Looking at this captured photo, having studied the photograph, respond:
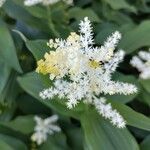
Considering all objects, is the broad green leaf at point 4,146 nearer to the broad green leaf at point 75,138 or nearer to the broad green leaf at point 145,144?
the broad green leaf at point 75,138

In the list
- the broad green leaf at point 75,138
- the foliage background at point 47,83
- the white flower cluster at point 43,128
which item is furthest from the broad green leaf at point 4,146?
the broad green leaf at point 75,138

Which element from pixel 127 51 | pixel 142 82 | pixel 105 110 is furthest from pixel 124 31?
pixel 105 110

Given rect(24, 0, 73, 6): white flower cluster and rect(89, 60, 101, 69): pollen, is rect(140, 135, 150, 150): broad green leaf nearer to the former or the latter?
rect(89, 60, 101, 69): pollen

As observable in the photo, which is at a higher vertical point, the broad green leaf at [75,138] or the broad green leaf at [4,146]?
the broad green leaf at [4,146]

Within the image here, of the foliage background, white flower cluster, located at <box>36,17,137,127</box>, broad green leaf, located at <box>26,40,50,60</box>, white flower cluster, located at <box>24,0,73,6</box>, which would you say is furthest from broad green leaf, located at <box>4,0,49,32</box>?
white flower cluster, located at <box>36,17,137,127</box>

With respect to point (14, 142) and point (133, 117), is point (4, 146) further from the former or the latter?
point (133, 117)

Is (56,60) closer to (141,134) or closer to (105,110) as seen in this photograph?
(105,110)

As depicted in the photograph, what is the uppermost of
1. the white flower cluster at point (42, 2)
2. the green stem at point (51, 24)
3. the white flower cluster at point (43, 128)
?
the white flower cluster at point (42, 2)

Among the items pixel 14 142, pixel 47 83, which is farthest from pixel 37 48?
pixel 14 142
